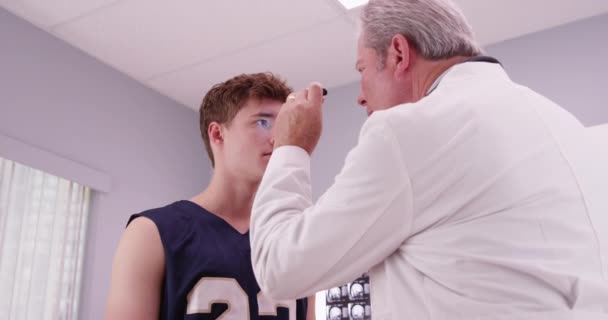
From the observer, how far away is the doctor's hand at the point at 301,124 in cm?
120

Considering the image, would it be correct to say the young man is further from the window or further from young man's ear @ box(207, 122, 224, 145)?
the window

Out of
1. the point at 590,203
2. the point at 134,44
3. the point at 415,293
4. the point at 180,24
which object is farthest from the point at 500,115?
the point at 134,44

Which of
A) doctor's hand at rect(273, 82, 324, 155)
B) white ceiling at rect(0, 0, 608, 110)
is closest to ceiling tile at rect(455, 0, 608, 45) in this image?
white ceiling at rect(0, 0, 608, 110)

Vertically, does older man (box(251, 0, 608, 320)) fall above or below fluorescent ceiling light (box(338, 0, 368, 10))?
below

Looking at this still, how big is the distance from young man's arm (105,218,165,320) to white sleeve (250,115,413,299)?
70cm

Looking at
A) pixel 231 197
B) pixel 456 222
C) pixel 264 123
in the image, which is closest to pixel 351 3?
pixel 264 123

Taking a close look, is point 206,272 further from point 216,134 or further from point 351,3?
point 351,3

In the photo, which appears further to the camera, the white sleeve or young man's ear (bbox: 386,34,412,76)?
young man's ear (bbox: 386,34,412,76)

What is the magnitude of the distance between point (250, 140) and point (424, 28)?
0.86 m

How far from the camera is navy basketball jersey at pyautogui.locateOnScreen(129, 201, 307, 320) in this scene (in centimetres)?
167

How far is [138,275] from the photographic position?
167cm

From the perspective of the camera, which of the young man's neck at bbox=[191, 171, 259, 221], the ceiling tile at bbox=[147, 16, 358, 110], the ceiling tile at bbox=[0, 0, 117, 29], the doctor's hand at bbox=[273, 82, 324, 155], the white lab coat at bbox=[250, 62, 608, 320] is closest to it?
the white lab coat at bbox=[250, 62, 608, 320]

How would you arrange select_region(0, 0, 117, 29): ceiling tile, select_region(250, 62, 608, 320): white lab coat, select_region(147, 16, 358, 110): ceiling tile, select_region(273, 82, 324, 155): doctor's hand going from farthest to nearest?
select_region(147, 16, 358, 110): ceiling tile
select_region(0, 0, 117, 29): ceiling tile
select_region(273, 82, 324, 155): doctor's hand
select_region(250, 62, 608, 320): white lab coat

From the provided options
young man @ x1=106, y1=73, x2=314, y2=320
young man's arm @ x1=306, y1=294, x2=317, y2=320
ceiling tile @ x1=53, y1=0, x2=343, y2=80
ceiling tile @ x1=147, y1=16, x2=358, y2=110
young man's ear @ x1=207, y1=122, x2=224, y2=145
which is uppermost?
ceiling tile @ x1=53, y1=0, x2=343, y2=80
